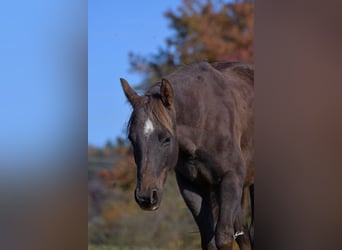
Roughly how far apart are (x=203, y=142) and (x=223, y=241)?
1.78ft

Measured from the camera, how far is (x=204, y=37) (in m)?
4.01

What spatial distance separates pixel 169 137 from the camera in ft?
12.0

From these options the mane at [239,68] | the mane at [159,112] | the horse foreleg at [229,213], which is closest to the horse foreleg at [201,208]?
the horse foreleg at [229,213]

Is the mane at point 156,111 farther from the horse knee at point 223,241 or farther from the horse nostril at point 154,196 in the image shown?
the horse knee at point 223,241

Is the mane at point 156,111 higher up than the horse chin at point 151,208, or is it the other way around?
the mane at point 156,111

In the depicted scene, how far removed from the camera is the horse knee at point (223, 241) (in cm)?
378

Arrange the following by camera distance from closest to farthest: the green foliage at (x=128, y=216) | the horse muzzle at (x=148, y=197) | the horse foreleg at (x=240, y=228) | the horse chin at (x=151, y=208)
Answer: the horse muzzle at (x=148, y=197)
the horse chin at (x=151, y=208)
the horse foreleg at (x=240, y=228)
the green foliage at (x=128, y=216)

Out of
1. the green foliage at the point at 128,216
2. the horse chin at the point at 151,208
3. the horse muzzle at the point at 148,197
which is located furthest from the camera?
the green foliage at the point at 128,216

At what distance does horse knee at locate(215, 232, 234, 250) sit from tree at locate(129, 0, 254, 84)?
962 millimetres

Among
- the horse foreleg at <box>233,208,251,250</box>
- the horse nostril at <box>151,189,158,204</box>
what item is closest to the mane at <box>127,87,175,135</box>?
the horse nostril at <box>151,189,158,204</box>

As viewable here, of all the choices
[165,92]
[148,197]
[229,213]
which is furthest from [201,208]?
[165,92]
